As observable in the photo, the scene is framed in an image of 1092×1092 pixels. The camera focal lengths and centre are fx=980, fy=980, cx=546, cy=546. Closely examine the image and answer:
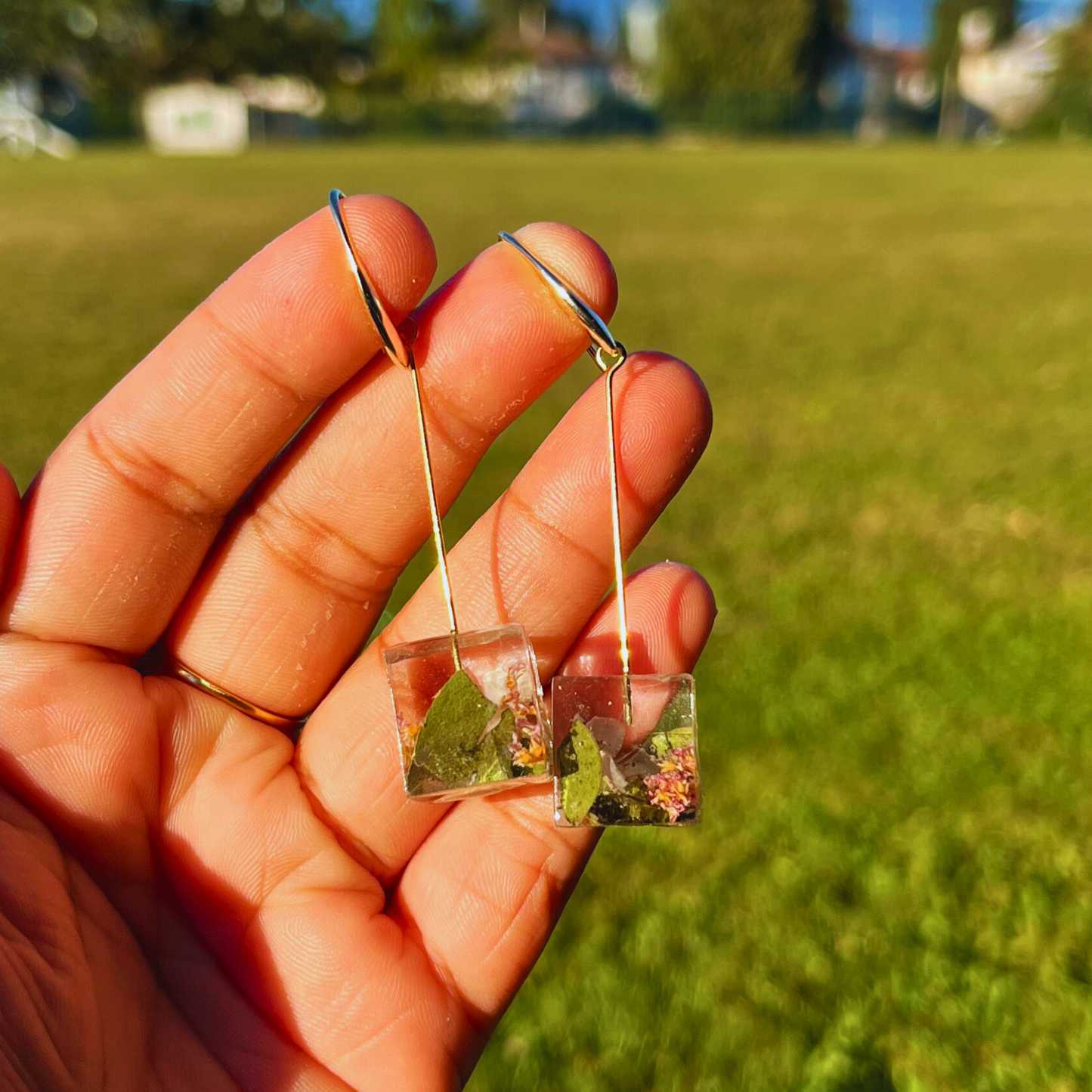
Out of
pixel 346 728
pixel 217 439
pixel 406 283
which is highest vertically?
pixel 406 283

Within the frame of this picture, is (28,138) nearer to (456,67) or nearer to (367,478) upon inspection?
(456,67)

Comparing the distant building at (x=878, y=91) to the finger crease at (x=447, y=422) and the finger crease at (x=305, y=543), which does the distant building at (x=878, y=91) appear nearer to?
the finger crease at (x=447, y=422)

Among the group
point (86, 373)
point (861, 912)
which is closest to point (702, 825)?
point (861, 912)

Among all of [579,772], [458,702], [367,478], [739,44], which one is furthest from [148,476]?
[739,44]

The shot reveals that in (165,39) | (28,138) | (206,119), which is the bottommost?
(206,119)

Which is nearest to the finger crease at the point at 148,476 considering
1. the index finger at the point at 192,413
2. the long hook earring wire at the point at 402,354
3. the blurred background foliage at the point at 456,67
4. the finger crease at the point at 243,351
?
the index finger at the point at 192,413

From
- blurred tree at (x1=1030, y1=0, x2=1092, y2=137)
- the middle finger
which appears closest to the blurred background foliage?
blurred tree at (x1=1030, y1=0, x2=1092, y2=137)

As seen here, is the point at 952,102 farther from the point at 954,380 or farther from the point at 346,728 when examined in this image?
the point at 346,728
